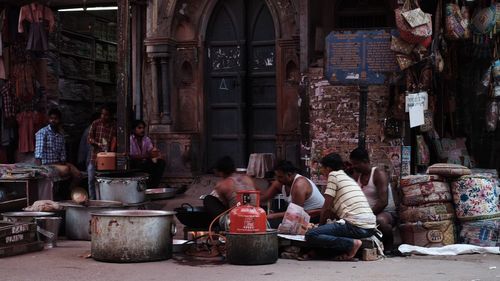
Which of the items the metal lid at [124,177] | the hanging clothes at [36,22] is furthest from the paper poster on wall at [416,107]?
the hanging clothes at [36,22]

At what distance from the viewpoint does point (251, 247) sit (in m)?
8.34

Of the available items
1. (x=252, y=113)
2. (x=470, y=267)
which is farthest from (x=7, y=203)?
(x=470, y=267)

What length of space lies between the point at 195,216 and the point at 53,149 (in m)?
4.52

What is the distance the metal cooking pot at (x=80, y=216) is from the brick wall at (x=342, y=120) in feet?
9.01

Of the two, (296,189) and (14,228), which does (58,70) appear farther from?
(296,189)

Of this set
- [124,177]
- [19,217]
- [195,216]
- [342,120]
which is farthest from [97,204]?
[342,120]

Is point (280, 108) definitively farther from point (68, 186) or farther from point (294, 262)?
point (294, 262)

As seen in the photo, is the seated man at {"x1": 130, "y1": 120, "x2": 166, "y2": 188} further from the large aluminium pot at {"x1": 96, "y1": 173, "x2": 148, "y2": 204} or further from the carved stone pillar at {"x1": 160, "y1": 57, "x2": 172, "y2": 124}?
the large aluminium pot at {"x1": 96, "y1": 173, "x2": 148, "y2": 204}

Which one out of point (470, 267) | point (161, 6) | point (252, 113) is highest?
point (161, 6)

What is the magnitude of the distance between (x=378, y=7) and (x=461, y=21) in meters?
2.66

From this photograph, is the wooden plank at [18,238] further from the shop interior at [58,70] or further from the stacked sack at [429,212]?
the shop interior at [58,70]

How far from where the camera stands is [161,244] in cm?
874

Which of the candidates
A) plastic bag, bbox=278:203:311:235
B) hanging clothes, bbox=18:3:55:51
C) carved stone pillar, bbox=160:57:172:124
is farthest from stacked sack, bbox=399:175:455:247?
hanging clothes, bbox=18:3:55:51

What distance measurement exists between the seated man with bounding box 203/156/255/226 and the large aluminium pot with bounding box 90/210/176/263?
95 centimetres
